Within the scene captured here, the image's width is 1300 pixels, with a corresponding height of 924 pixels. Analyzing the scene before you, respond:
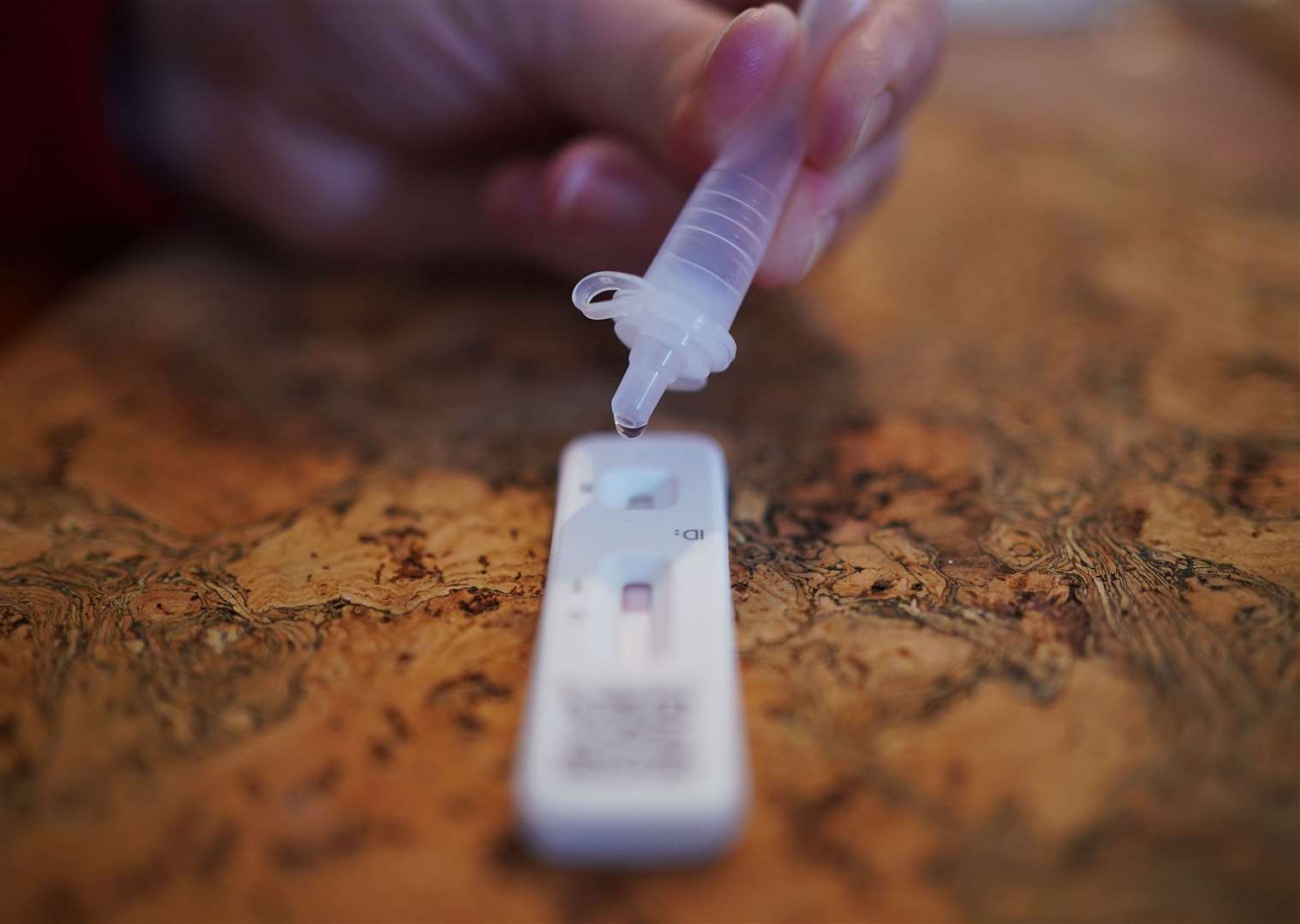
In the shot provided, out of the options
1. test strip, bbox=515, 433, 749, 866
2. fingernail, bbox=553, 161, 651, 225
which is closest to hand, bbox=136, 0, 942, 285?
fingernail, bbox=553, 161, 651, 225

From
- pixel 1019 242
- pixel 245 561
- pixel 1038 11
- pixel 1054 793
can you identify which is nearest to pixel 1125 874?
pixel 1054 793

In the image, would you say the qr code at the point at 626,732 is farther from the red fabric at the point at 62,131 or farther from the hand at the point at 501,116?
the red fabric at the point at 62,131

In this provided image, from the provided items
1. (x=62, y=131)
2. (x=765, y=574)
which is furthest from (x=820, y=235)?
(x=62, y=131)

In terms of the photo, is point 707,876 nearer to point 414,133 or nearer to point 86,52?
point 414,133

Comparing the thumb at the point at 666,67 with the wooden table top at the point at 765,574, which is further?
the thumb at the point at 666,67

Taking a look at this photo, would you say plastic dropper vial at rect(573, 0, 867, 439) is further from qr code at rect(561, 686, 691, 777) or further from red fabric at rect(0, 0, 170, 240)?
red fabric at rect(0, 0, 170, 240)

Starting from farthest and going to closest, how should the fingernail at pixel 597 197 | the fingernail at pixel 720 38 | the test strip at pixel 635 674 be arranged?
the fingernail at pixel 597 197, the fingernail at pixel 720 38, the test strip at pixel 635 674

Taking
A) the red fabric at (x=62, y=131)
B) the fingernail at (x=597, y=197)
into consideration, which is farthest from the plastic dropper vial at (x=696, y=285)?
the red fabric at (x=62, y=131)
